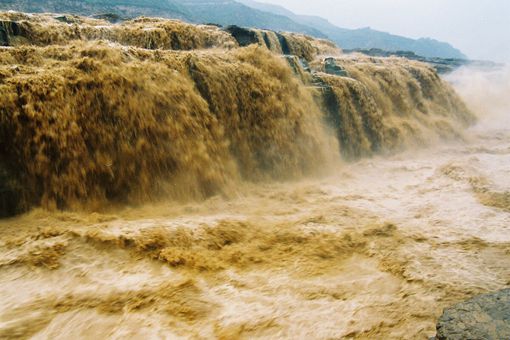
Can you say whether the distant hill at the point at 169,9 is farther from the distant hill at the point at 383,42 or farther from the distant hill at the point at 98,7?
the distant hill at the point at 383,42

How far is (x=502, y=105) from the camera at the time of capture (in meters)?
19.2

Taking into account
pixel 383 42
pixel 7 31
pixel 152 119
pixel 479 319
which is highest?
pixel 383 42

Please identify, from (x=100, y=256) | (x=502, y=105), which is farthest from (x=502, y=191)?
(x=502, y=105)

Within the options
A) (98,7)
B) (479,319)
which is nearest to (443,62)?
(479,319)

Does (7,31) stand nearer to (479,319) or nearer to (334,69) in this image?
(334,69)

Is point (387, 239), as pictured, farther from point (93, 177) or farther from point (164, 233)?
point (93, 177)

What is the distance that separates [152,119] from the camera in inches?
205

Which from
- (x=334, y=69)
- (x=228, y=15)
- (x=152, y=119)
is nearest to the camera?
(x=152, y=119)

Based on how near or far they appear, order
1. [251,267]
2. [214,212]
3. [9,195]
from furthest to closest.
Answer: [214,212]
[9,195]
[251,267]

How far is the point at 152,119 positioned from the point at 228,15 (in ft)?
375

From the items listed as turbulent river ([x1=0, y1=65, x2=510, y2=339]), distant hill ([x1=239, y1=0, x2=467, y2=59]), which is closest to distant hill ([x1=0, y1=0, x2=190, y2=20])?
turbulent river ([x1=0, y1=65, x2=510, y2=339])

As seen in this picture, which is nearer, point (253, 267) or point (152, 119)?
point (253, 267)

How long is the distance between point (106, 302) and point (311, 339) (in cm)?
156

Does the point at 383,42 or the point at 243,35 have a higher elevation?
the point at 383,42
